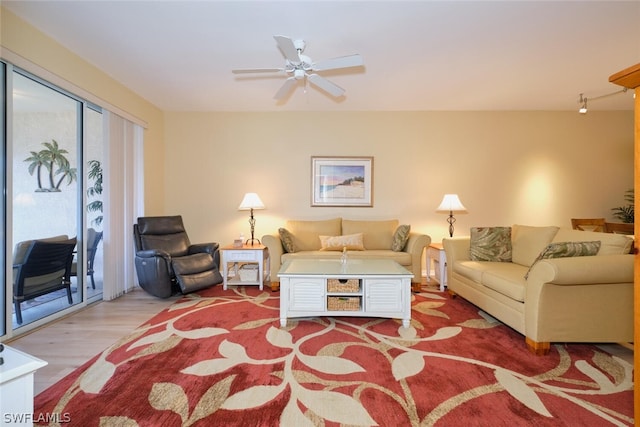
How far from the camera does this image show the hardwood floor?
6.66 ft

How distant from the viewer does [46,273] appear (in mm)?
2828

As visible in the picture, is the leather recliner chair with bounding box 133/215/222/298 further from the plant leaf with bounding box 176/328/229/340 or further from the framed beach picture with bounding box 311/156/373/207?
the framed beach picture with bounding box 311/156/373/207

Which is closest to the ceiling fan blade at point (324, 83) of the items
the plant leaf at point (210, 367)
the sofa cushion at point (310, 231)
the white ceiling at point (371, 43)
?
the white ceiling at point (371, 43)

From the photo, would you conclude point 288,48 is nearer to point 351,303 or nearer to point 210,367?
point 351,303

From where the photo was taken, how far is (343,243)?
414 centimetres

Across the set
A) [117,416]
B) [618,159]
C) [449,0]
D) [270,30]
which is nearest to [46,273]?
[117,416]

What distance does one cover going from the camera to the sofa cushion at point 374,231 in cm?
436

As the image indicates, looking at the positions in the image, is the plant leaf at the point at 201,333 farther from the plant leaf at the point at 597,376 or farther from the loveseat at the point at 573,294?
the plant leaf at the point at 597,376

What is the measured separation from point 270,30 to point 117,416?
9.48ft

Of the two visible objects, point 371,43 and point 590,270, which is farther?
point 371,43

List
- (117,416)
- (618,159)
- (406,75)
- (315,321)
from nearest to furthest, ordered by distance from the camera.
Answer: (117,416)
(315,321)
(406,75)
(618,159)

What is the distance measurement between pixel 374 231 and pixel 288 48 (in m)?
2.88

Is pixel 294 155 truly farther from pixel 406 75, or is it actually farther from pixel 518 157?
pixel 518 157

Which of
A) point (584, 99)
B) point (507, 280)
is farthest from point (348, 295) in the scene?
point (584, 99)
